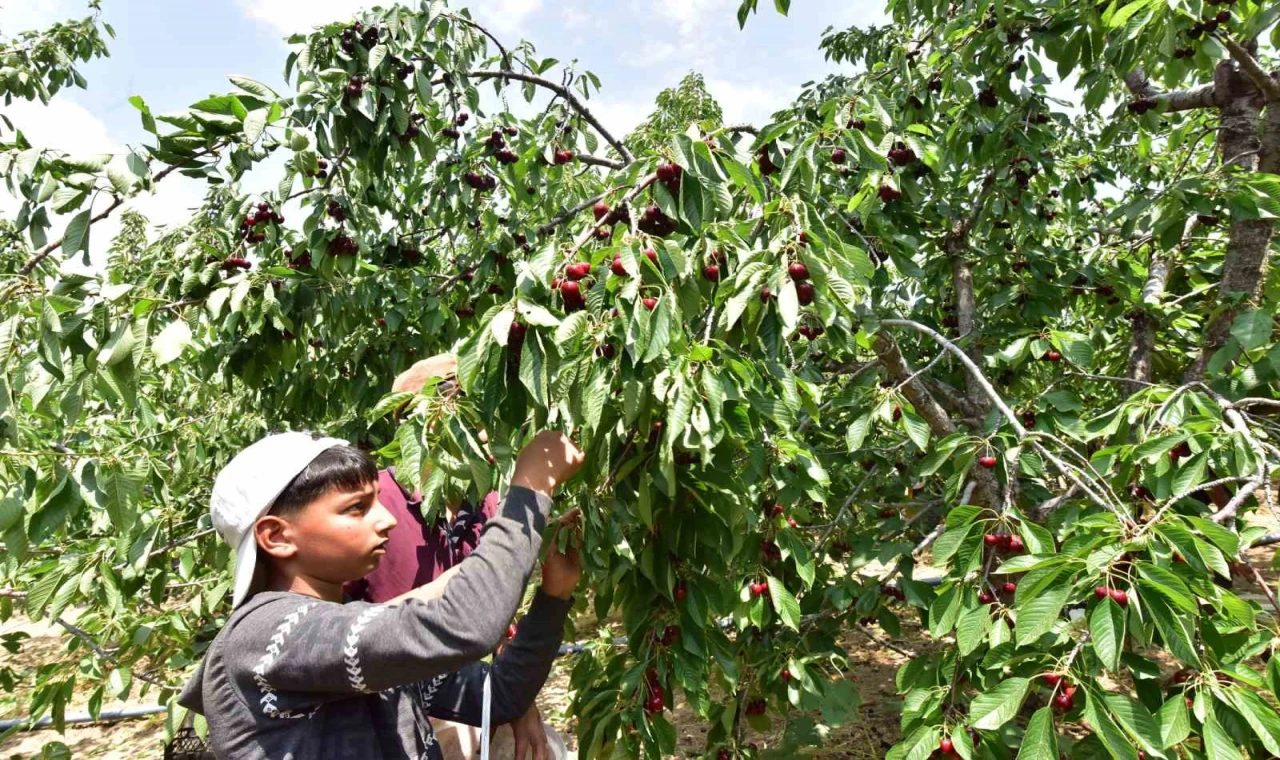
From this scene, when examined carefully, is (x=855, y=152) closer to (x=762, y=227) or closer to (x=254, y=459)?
(x=762, y=227)

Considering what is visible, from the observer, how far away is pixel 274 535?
1199 mm

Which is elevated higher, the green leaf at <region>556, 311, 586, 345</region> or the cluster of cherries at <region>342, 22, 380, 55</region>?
the cluster of cherries at <region>342, 22, 380, 55</region>

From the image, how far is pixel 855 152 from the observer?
2.15 metres

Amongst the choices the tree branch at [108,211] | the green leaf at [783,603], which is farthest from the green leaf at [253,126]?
the green leaf at [783,603]

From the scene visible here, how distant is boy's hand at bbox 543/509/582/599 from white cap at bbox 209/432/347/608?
44 centimetres

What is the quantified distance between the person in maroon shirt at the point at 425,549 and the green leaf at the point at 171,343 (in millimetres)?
472

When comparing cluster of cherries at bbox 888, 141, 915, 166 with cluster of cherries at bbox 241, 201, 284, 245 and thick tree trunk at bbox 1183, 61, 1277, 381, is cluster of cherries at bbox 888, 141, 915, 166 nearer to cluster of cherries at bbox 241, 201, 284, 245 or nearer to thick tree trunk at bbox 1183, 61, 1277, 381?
thick tree trunk at bbox 1183, 61, 1277, 381

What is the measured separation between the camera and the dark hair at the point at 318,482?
3.91ft

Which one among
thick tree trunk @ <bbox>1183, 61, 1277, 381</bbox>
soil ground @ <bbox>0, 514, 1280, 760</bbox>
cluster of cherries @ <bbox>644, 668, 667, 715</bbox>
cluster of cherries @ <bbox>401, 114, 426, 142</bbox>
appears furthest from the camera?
soil ground @ <bbox>0, 514, 1280, 760</bbox>

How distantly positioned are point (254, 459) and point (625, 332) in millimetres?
648

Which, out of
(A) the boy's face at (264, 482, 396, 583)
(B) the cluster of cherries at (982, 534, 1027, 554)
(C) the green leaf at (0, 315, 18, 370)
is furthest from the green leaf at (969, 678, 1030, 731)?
(C) the green leaf at (0, 315, 18, 370)

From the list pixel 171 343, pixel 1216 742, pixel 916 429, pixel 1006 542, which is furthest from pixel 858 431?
pixel 171 343

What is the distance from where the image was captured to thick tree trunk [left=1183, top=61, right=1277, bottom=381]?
2551 mm

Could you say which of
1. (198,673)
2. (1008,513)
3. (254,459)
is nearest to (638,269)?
(254,459)
